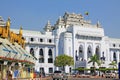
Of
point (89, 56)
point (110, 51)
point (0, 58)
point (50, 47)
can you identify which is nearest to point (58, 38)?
point (50, 47)

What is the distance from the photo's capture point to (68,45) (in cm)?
10519

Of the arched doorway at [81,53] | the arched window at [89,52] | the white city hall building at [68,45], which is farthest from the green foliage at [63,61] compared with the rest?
the arched window at [89,52]

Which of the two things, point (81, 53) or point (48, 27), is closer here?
point (81, 53)

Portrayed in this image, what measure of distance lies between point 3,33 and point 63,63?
203 feet

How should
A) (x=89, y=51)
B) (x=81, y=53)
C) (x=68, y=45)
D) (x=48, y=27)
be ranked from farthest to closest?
(x=48, y=27) < (x=89, y=51) < (x=81, y=53) < (x=68, y=45)

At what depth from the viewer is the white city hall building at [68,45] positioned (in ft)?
342

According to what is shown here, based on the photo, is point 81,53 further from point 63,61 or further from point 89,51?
point 63,61

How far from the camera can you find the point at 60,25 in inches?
4537

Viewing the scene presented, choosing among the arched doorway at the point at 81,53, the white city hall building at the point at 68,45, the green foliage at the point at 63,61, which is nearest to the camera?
the green foliage at the point at 63,61

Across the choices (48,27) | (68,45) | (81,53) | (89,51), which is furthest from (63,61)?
(48,27)

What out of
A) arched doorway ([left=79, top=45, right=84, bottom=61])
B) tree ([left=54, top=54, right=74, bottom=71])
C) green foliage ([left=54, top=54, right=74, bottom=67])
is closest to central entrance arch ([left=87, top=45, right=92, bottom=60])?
arched doorway ([left=79, top=45, right=84, bottom=61])

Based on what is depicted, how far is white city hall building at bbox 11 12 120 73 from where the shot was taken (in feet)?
342

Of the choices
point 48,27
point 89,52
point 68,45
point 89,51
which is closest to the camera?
point 68,45

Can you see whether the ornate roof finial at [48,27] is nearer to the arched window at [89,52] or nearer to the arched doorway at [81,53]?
the arched doorway at [81,53]
